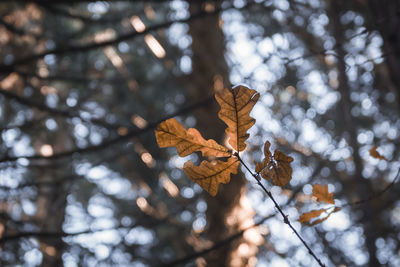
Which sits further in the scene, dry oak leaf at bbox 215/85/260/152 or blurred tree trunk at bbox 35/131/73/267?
blurred tree trunk at bbox 35/131/73/267

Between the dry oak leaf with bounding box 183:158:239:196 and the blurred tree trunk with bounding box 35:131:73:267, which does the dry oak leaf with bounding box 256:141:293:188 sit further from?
the blurred tree trunk with bounding box 35:131:73:267

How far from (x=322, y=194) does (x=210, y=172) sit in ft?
1.26

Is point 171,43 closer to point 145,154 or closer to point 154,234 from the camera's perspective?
point 145,154

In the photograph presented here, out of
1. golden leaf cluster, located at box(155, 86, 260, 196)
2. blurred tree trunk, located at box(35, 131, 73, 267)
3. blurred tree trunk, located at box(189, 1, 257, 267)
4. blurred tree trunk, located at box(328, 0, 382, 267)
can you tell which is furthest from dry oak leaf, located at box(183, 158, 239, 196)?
blurred tree trunk, located at box(189, 1, 257, 267)

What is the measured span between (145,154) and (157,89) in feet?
6.05

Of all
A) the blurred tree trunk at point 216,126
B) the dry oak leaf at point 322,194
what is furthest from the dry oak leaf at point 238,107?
the blurred tree trunk at point 216,126

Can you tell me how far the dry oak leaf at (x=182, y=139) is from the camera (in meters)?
0.82

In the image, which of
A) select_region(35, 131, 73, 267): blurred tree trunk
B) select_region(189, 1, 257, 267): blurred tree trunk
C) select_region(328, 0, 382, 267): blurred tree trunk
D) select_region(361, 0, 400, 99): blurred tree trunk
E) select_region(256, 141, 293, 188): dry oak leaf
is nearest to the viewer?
select_region(256, 141, 293, 188): dry oak leaf

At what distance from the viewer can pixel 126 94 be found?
260 inches

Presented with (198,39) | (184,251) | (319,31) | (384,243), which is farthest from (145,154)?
(384,243)

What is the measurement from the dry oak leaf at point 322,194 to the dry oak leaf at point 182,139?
1.13 feet

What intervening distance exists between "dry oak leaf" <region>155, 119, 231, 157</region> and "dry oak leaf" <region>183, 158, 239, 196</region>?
0.04 m

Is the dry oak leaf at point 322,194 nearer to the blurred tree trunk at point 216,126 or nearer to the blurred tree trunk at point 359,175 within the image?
the blurred tree trunk at point 359,175

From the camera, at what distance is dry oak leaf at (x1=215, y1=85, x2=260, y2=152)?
2.62 feet
